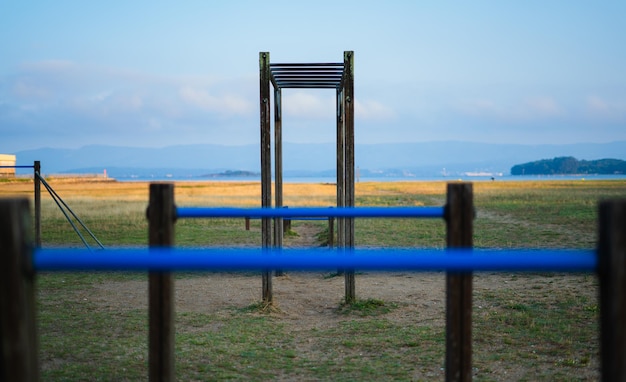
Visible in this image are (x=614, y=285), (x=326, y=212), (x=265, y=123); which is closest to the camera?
(x=614, y=285)

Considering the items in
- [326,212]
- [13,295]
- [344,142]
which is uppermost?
[344,142]

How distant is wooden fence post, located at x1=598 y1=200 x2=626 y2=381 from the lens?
2.01m

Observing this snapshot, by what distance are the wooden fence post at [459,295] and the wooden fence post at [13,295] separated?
1.63 metres

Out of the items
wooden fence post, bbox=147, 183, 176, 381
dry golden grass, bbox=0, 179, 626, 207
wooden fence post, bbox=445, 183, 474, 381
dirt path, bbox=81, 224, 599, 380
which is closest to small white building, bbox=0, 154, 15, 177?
dry golden grass, bbox=0, 179, 626, 207

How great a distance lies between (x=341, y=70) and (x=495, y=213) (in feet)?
56.8

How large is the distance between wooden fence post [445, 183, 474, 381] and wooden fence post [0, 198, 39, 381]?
64.1 inches

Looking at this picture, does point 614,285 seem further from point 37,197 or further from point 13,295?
point 37,197

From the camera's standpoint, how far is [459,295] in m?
2.62

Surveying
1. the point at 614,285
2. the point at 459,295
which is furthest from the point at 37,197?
the point at 614,285

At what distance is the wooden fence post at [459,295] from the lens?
2.62 m

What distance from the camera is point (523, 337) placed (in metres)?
6.42

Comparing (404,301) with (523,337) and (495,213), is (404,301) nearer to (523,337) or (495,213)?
(523,337)

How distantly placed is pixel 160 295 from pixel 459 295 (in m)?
1.27

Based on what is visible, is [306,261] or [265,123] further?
[265,123]
